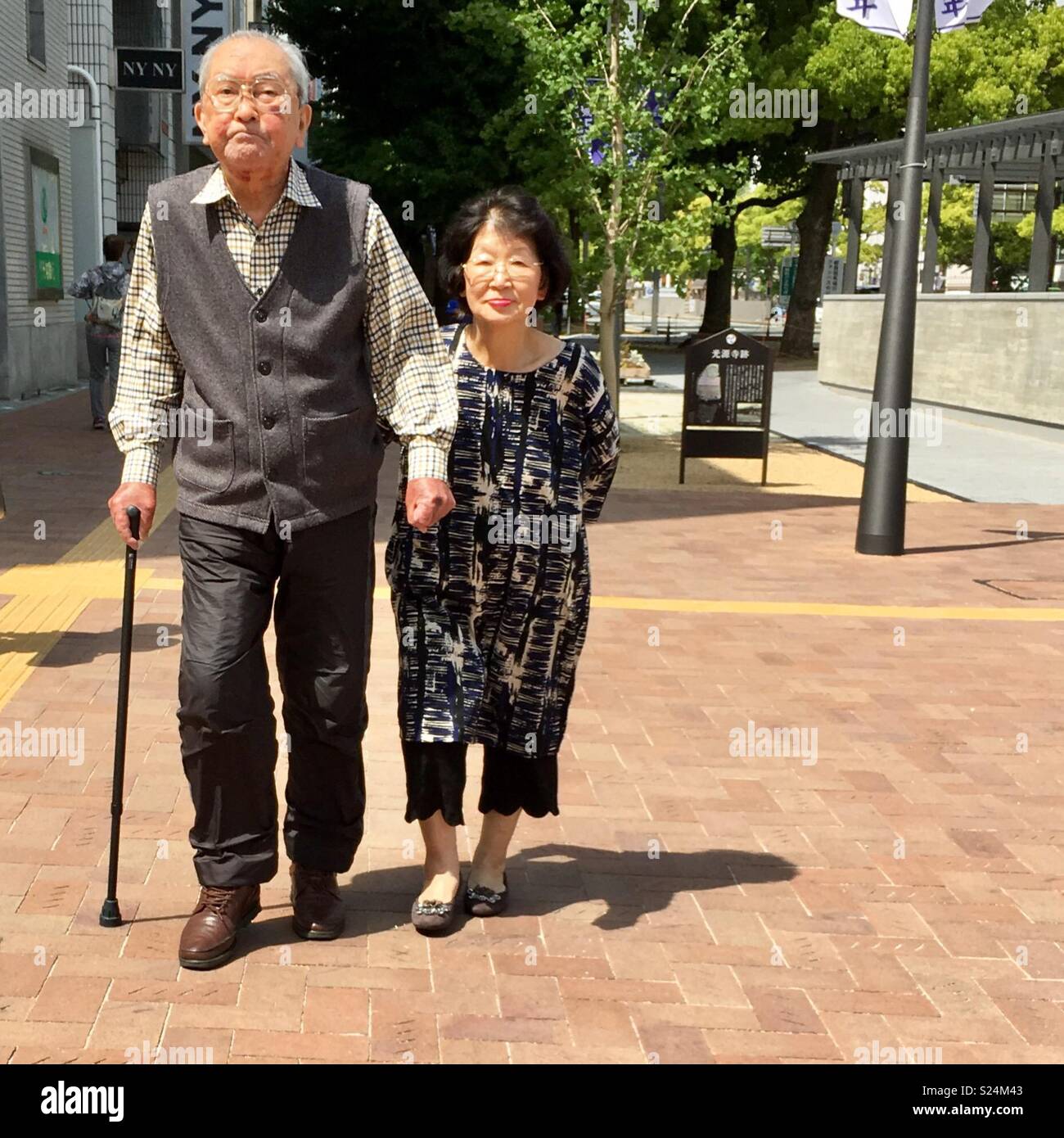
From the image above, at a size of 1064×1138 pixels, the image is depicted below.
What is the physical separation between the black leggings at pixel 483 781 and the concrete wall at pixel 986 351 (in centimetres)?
1639

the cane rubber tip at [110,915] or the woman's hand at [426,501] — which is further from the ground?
the woman's hand at [426,501]

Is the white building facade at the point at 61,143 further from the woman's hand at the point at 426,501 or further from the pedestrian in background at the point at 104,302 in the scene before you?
the woman's hand at the point at 426,501

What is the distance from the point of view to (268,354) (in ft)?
11.2

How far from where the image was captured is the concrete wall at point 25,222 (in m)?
19.7

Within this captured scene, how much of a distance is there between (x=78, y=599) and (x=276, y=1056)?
4.97 m

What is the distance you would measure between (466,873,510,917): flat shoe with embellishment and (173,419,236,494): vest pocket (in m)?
1.25

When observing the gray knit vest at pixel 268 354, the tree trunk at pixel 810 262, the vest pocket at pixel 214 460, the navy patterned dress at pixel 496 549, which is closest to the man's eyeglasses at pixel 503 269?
the navy patterned dress at pixel 496 549

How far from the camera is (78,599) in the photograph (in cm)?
778

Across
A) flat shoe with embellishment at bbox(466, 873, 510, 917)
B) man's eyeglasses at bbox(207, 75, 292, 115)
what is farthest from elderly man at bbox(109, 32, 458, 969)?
flat shoe with embellishment at bbox(466, 873, 510, 917)

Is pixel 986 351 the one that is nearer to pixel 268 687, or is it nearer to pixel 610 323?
pixel 610 323

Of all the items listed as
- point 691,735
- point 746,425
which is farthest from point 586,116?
point 691,735

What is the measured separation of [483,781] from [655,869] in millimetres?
697

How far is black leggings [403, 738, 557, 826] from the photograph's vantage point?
3.84 m

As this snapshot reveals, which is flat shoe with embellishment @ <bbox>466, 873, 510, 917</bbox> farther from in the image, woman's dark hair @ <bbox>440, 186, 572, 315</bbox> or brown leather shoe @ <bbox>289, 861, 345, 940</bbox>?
woman's dark hair @ <bbox>440, 186, 572, 315</bbox>
